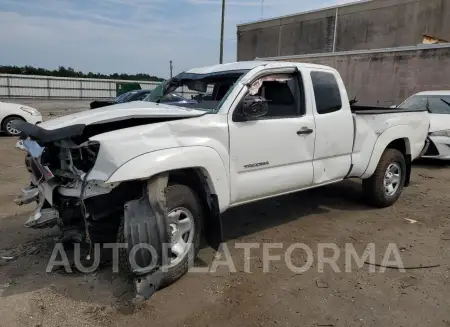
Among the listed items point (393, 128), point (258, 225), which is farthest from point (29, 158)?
point (393, 128)

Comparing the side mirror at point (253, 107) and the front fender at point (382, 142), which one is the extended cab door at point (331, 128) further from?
the side mirror at point (253, 107)

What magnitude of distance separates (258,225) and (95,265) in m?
2.05

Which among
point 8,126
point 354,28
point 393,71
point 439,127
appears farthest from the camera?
point 354,28

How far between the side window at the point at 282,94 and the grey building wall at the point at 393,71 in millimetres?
11500

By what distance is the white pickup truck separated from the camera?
3314 millimetres

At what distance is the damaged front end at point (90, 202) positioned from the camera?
3.28 m

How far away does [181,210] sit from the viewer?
3.65 meters

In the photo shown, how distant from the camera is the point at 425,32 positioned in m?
25.5

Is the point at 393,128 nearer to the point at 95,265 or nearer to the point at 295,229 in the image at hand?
the point at 295,229

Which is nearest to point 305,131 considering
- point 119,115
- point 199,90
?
point 199,90

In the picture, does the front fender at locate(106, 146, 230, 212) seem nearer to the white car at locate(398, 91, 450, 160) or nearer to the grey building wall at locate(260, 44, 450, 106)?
the white car at locate(398, 91, 450, 160)

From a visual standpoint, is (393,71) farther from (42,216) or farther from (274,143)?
(42,216)

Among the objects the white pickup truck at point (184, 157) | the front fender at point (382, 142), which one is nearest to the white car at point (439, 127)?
the front fender at point (382, 142)

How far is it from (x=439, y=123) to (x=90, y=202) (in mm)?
7991
